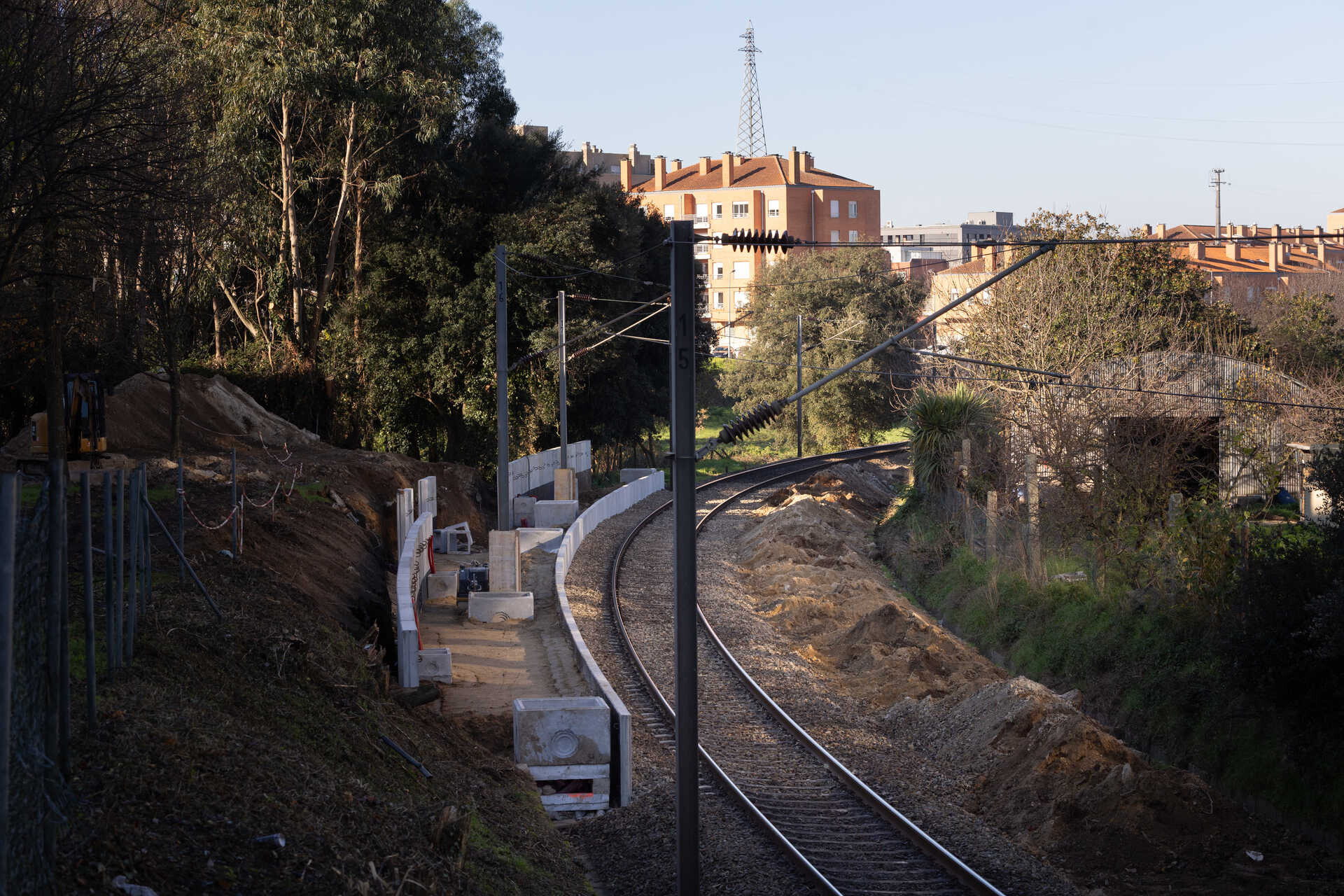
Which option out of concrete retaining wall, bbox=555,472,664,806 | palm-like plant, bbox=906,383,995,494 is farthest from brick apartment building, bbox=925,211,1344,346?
concrete retaining wall, bbox=555,472,664,806

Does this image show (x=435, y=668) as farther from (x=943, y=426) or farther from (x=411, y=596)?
(x=943, y=426)

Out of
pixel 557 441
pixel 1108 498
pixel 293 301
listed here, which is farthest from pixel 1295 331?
pixel 293 301

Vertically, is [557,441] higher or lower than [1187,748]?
higher

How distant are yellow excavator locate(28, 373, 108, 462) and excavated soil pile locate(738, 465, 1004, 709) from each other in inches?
577

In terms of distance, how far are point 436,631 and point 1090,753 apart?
1244cm

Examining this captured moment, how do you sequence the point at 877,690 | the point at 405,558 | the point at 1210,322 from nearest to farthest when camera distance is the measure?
the point at 877,690
the point at 405,558
the point at 1210,322

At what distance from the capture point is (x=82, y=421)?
23094 millimetres

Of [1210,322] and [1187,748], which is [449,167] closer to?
[1210,322]

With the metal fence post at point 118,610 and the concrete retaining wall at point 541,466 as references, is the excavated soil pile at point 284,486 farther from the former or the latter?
the metal fence post at point 118,610

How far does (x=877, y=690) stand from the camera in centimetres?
1841

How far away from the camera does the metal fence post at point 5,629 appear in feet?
13.8

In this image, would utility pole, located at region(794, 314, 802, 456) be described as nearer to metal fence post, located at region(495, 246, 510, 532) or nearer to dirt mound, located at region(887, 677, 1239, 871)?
metal fence post, located at region(495, 246, 510, 532)

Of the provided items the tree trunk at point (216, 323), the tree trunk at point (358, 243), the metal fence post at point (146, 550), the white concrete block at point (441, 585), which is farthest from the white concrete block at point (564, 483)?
the metal fence post at point (146, 550)

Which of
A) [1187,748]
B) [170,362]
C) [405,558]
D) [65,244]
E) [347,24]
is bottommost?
[1187,748]
